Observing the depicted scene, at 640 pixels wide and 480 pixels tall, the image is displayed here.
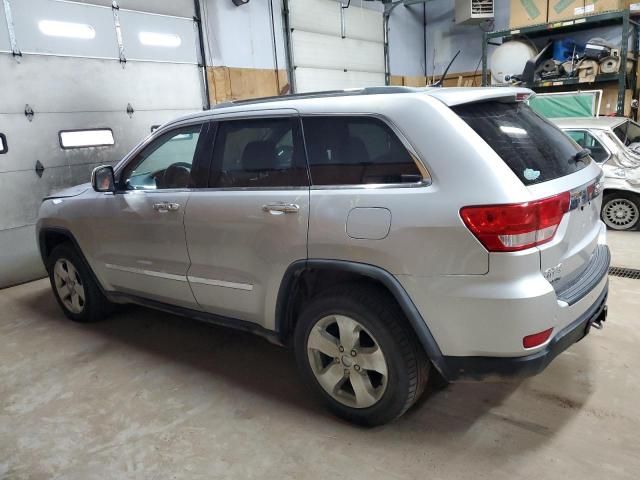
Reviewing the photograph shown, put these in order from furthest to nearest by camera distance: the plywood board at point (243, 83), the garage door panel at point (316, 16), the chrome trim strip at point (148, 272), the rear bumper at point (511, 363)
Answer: the garage door panel at point (316, 16) < the plywood board at point (243, 83) < the chrome trim strip at point (148, 272) < the rear bumper at point (511, 363)

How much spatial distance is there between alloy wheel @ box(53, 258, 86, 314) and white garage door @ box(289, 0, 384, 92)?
5.86m

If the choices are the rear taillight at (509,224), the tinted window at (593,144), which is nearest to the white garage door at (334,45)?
the tinted window at (593,144)

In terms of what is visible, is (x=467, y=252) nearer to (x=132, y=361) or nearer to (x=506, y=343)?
(x=506, y=343)

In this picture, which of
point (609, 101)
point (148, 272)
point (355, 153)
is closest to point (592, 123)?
point (609, 101)

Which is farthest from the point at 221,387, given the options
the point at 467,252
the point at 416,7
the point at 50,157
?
the point at 416,7

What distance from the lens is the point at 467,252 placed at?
1.96m

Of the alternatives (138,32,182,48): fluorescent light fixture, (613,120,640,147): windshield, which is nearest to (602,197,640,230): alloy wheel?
(613,120,640,147): windshield

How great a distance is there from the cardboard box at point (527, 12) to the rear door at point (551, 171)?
8.14 metres

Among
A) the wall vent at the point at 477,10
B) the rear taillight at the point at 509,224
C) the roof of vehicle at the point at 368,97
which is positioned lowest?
the rear taillight at the point at 509,224

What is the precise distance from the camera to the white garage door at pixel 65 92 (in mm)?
5281

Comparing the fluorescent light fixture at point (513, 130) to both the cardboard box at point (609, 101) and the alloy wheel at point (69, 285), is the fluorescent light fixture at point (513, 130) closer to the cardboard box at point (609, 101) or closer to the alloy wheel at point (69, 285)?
the alloy wheel at point (69, 285)

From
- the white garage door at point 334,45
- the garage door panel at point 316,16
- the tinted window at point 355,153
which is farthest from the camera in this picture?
the white garage door at point 334,45

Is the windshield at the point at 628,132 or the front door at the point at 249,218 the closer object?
the front door at the point at 249,218

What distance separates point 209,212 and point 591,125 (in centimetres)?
521
